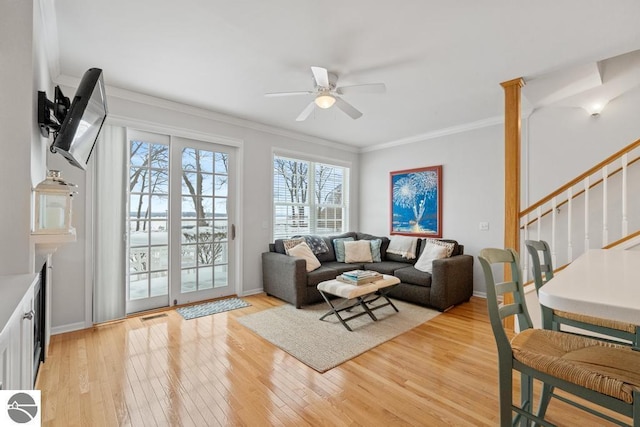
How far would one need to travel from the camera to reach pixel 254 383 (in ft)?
6.73

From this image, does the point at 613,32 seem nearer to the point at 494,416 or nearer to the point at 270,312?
the point at 494,416

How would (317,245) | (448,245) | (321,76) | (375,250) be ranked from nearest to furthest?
(321,76) → (448,245) → (317,245) → (375,250)

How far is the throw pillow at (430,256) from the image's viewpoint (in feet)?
12.7

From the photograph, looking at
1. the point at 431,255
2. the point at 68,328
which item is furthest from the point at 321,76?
the point at 68,328

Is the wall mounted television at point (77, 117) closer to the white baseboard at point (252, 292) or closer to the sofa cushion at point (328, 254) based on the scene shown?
the white baseboard at point (252, 292)

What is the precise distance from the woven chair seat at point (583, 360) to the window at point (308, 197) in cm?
378

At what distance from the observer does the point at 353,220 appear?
5902 millimetres

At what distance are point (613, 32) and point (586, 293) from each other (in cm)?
258

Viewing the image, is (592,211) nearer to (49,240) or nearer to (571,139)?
(571,139)

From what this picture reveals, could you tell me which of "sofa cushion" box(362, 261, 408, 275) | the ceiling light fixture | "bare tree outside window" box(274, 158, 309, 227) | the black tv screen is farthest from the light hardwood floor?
the ceiling light fixture

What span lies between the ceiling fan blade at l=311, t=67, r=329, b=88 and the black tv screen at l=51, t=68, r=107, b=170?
1.49 m

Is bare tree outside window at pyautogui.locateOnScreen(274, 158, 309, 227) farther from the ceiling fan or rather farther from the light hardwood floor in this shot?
the light hardwood floor

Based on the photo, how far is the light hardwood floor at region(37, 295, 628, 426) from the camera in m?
1.71

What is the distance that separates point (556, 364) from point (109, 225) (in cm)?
380
